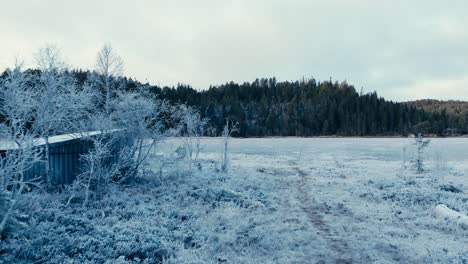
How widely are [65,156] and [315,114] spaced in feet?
394

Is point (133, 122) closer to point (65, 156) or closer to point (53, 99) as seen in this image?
point (65, 156)

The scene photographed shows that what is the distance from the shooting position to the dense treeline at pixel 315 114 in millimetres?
125750

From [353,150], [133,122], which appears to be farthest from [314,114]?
[133,122]

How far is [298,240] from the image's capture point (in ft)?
38.3

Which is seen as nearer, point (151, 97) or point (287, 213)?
point (287, 213)

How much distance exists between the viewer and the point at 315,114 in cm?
13375

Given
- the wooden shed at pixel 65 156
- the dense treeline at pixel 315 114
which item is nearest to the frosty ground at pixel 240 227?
the wooden shed at pixel 65 156

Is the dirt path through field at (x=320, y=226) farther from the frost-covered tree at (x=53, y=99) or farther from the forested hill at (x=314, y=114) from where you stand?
the forested hill at (x=314, y=114)

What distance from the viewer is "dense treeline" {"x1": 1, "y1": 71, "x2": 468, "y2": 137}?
126m

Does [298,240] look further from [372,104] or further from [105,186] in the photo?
[372,104]

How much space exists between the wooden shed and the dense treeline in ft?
325

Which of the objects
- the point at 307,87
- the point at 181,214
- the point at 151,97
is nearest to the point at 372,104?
the point at 307,87

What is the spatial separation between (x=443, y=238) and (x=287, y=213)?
5597mm

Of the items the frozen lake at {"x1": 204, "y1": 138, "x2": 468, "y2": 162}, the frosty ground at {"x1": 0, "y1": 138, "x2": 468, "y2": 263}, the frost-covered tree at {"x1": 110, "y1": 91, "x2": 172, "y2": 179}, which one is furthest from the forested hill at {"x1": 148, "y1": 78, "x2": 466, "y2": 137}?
the frosty ground at {"x1": 0, "y1": 138, "x2": 468, "y2": 263}
